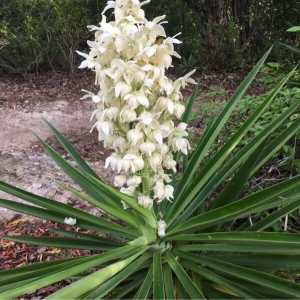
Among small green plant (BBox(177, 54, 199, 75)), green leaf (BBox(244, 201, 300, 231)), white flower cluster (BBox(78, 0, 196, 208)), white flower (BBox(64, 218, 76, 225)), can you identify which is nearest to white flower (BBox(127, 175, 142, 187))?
white flower cluster (BBox(78, 0, 196, 208))

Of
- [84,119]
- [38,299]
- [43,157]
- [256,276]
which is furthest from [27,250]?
[84,119]

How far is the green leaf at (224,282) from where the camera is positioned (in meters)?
1.24

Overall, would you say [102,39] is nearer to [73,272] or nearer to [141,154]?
[141,154]

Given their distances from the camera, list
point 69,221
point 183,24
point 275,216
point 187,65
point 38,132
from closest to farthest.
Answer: point 275,216, point 69,221, point 38,132, point 187,65, point 183,24

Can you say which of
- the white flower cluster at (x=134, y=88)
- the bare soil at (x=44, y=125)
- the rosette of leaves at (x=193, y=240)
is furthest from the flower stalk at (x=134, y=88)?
the bare soil at (x=44, y=125)

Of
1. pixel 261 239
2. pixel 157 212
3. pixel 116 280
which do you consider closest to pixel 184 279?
pixel 116 280

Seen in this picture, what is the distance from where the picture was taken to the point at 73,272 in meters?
1.14

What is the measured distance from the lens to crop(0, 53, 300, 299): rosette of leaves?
1173 mm

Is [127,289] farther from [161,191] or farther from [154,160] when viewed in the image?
[154,160]

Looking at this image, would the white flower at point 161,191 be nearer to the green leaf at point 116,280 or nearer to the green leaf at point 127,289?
the green leaf at point 116,280

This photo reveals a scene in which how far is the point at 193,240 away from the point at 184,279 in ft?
0.50

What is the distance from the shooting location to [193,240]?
1.38 meters

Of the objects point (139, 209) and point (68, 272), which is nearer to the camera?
point (68, 272)

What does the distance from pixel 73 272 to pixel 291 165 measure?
1269mm
